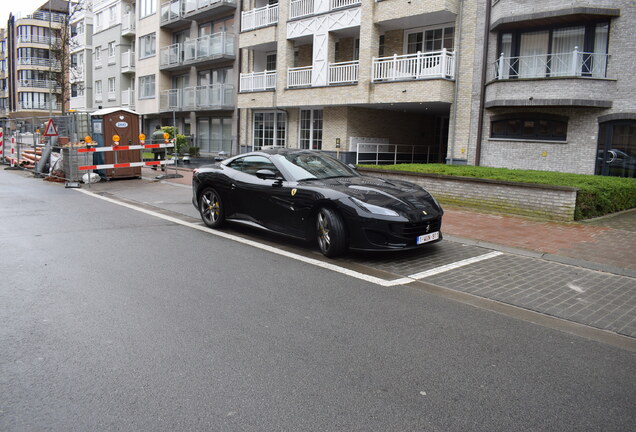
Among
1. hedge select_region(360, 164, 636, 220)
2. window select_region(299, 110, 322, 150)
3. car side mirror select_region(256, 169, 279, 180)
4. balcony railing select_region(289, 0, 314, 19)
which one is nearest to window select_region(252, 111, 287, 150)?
window select_region(299, 110, 322, 150)

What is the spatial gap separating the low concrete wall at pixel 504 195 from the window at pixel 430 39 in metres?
9.26

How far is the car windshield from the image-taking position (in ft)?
27.6

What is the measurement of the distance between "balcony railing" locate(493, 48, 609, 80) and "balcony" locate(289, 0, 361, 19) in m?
7.11

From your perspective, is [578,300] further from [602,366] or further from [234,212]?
[234,212]

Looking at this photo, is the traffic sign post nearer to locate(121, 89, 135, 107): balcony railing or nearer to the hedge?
the hedge

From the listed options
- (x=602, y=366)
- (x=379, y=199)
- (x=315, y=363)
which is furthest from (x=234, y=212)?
(x=602, y=366)

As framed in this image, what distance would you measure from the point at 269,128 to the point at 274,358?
82.7 feet

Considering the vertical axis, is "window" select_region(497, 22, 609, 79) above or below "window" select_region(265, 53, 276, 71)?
below

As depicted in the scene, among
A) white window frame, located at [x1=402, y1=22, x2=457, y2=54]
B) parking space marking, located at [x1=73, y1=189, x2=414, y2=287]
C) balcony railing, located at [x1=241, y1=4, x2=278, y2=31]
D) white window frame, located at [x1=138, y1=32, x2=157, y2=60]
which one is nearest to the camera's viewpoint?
parking space marking, located at [x1=73, y1=189, x2=414, y2=287]

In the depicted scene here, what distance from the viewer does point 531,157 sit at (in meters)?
17.7

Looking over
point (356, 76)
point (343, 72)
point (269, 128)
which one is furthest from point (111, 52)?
point (356, 76)

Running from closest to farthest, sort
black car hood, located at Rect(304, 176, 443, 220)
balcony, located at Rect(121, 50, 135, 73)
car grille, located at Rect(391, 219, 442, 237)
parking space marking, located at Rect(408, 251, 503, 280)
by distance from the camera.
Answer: parking space marking, located at Rect(408, 251, 503, 280) < car grille, located at Rect(391, 219, 442, 237) < black car hood, located at Rect(304, 176, 443, 220) < balcony, located at Rect(121, 50, 135, 73)

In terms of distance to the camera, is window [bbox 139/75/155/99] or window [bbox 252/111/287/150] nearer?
window [bbox 252/111/287/150]

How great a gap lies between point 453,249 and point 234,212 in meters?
3.70
